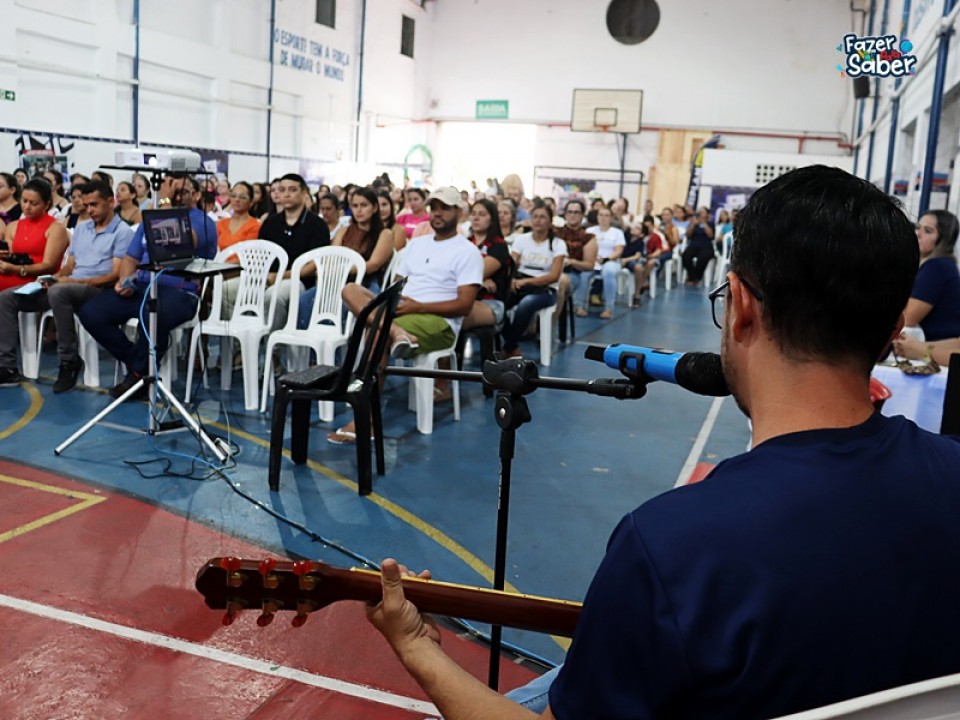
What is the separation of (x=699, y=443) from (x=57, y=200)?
7.31 metres

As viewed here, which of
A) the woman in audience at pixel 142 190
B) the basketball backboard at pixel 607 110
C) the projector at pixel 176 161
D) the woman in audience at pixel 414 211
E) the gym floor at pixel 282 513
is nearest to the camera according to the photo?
the gym floor at pixel 282 513

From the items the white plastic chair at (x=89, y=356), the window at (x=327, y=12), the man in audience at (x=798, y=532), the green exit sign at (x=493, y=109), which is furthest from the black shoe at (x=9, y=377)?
the green exit sign at (x=493, y=109)

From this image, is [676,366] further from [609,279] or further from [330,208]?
[609,279]

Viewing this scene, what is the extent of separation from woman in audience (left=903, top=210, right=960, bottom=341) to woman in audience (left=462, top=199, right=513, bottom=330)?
2817mm

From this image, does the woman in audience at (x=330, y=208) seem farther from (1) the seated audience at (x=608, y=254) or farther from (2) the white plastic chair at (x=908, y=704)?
(2) the white plastic chair at (x=908, y=704)

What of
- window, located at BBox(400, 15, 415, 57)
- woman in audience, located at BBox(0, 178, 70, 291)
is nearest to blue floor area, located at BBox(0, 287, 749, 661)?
woman in audience, located at BBox(0, 178, 70, 291)

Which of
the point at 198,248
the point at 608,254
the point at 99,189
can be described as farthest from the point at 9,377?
the point at 608,254

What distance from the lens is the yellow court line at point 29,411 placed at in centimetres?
480

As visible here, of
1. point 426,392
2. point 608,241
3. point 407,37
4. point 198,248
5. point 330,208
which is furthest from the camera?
point 407,37

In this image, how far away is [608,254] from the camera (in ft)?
35.4

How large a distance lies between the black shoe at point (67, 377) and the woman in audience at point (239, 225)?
1.52 meters

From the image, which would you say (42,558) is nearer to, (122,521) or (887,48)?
(122,521)

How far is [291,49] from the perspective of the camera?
17.1m

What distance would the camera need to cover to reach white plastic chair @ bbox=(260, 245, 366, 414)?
533 cm
